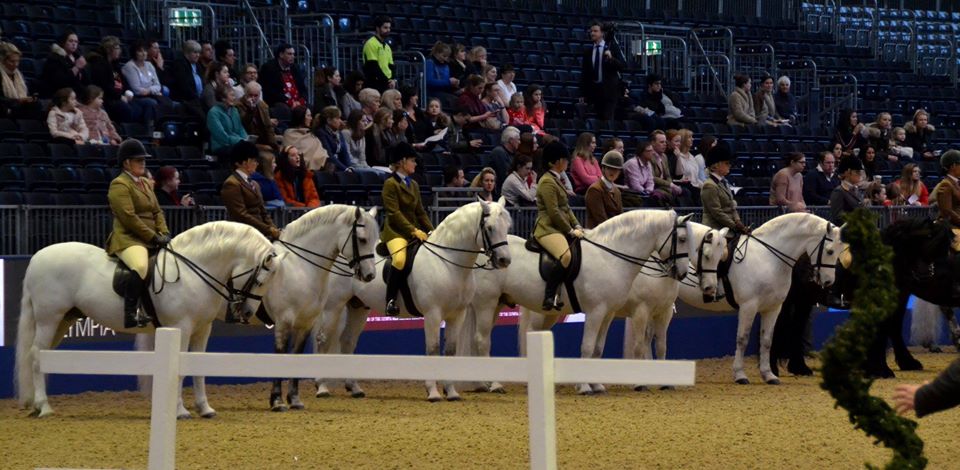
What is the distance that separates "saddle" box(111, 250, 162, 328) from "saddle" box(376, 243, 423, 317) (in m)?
2.48

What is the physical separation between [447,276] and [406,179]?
1.30 meters

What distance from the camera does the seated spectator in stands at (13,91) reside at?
671 inches

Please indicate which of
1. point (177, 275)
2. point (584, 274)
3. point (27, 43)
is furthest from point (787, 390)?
point (27, 43)

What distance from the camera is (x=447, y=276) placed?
48.1 feet

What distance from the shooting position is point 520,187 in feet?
58.6

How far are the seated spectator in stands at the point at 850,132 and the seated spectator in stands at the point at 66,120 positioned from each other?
13812 millimetres

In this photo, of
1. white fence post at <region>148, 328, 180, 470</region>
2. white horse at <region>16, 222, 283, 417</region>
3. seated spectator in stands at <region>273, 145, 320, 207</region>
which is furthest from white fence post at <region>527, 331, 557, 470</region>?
seated spectator in stands at <region>273, 145, 320, 207</region>

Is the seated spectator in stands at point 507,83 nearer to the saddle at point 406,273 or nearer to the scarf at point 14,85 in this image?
the scarf at point 14,85

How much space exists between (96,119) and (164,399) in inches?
388

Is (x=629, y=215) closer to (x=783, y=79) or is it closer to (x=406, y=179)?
(x=406, y=179)

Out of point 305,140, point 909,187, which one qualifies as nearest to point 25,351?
point 305,140

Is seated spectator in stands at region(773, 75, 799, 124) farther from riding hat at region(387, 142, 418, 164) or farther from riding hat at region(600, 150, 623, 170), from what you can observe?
riding hat at region(387, 142, 418, 164)

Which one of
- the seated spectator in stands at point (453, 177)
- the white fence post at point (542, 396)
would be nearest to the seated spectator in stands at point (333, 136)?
the seated spectator in stands at point (453, 177)

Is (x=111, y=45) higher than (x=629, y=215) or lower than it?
higher
